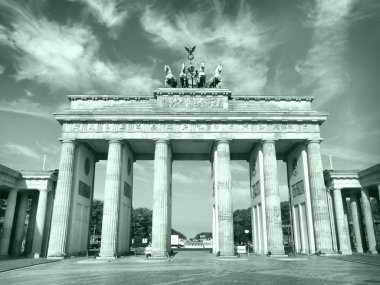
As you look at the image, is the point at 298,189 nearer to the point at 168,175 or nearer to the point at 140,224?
the point at 168,175

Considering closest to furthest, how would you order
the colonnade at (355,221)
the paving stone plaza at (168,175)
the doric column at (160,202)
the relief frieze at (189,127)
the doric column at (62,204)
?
the doric column at (62,204) → the doric column at (160,202) → the paving stone plaza at (168,175) → the relief frieze at (189,127) → the colonnade at (355,221)

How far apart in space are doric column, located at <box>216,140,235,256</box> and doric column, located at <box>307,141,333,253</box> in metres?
8.84

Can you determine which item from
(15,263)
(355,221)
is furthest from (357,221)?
(15,263)

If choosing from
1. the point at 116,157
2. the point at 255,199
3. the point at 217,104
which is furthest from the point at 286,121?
the point at 116,157

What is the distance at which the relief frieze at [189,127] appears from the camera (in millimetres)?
36094

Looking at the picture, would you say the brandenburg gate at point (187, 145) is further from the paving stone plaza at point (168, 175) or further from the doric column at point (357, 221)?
the doric column at point (357, 221)

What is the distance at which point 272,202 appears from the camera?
34219 millimetres

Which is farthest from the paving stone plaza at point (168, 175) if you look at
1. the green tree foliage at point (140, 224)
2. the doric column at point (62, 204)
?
the green tree foliage at point (140, 224)

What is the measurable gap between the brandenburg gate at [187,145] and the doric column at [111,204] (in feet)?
0.32

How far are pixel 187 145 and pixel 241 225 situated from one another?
72408 millimetres

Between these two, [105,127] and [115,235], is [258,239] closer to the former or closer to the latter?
[115,235]

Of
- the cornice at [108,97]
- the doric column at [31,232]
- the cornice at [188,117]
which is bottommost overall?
the doric column at [31,232]

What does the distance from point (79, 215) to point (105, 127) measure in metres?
10.6

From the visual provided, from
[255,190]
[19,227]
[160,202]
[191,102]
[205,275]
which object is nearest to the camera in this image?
[205,275]
